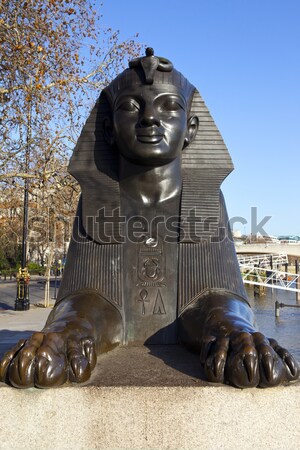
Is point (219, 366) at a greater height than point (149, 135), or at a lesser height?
lesser

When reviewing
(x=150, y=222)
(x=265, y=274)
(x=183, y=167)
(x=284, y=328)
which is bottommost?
(x=284, y=328)

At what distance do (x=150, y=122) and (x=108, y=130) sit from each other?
0.52 m

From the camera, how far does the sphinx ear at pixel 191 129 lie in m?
3.25

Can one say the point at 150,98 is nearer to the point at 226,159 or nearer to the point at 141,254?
the point at 226,159

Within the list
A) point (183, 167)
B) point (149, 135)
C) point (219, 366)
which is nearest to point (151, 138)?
point (149, 135)

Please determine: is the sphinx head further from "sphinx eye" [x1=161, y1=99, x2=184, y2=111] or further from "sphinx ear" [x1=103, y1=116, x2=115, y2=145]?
"sphinx ear" [x1=103, y1=116, x2=115, y2=145]

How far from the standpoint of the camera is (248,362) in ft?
6.22

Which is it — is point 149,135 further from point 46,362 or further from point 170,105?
point 46,362

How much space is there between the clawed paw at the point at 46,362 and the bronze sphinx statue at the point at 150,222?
1.05 feet

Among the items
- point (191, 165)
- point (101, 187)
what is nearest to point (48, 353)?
point (101, 187)

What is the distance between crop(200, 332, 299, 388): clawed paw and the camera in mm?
1900

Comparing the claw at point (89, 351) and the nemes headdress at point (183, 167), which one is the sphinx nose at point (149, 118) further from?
the claw at point (89, 351)

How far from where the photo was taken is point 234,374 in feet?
6.31

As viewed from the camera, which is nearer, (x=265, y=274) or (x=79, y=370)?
(x=79, y=370)
